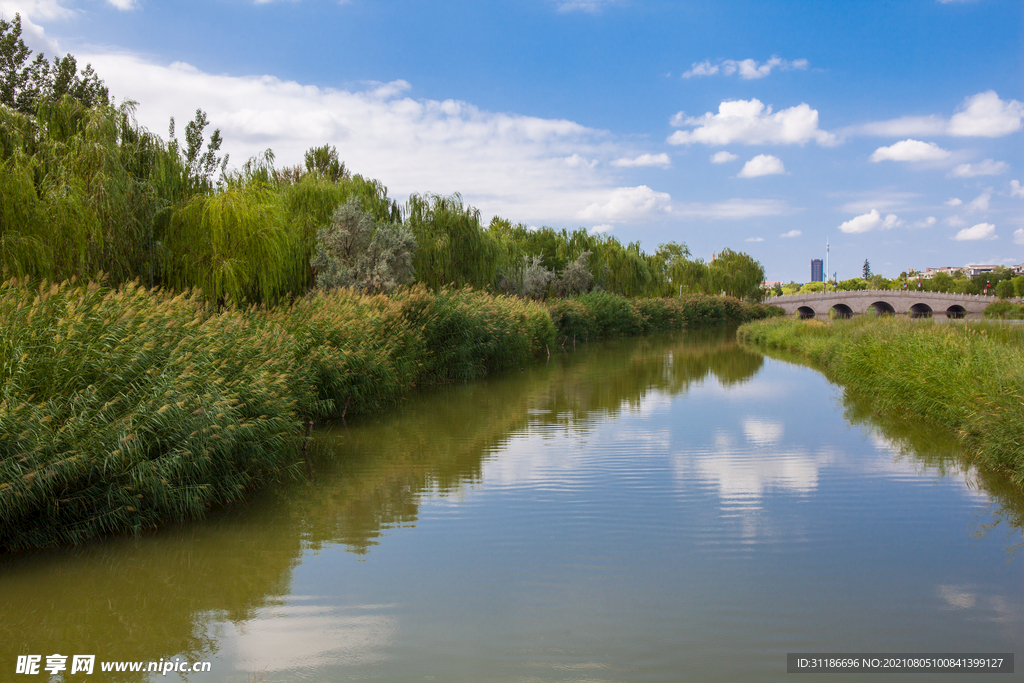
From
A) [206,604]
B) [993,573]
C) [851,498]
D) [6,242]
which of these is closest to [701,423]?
[851,498]

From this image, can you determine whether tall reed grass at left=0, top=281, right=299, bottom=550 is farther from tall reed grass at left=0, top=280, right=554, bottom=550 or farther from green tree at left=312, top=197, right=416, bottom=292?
green tree at left=312, top=197, right=416, bottom=292

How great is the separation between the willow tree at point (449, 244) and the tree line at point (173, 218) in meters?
0.05

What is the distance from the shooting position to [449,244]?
25.2 metres

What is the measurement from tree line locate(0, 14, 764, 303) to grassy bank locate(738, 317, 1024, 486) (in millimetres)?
12543

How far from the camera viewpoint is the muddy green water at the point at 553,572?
15.7ft

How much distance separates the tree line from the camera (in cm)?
1145

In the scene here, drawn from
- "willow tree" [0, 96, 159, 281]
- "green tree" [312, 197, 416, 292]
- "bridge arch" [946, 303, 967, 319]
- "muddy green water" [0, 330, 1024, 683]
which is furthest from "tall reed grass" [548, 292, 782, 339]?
"muddy green water" [0, 330, 1024, 683]

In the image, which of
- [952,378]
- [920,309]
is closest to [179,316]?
[952,378]

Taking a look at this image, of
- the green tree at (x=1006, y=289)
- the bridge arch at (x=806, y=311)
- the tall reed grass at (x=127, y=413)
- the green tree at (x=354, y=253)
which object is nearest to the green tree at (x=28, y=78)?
the green tree at (x=354, y=253)

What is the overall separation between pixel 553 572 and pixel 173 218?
1180cm

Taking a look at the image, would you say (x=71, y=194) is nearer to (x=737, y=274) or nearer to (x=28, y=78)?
(x=28, y=78)

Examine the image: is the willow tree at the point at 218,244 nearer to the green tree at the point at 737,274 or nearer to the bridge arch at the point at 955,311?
the green tree at the point at 737,274

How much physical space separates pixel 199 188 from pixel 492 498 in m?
11.6

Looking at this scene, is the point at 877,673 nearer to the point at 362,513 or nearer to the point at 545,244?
the point at 362,513
